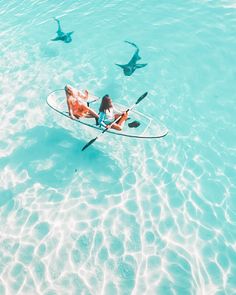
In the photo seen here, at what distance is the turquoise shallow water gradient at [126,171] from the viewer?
6805 millimetres

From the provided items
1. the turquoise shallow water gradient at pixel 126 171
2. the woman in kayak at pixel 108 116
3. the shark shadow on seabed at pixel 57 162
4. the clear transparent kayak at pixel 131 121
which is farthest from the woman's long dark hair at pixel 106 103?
the shark shadow on seabed at pixel 57 162

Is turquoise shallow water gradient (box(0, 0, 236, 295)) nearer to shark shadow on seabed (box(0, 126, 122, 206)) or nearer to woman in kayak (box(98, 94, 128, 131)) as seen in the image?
shark shadow on seabed (box(0, 126, 122, 206))

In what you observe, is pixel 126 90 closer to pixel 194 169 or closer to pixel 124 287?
pixel 194 169

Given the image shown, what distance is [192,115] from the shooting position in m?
9.99

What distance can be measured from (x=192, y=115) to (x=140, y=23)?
709 centimetres

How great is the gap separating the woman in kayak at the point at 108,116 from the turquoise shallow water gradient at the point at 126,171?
0.87 m

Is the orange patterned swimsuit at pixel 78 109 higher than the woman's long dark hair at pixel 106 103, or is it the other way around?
the woman's long dark hair at pixel 106 103

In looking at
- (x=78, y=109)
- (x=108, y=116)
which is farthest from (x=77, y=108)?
(x=108, y=116)

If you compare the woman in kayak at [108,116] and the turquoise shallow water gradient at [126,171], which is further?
the woman in kayak at [108,116]

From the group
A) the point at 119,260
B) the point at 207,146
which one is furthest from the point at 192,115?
the point at 119,260

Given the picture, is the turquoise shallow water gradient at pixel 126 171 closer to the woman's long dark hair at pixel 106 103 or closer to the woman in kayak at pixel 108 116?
the woman in kayak at pixel 108 116

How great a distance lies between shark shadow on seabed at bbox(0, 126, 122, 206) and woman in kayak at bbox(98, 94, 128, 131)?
106 centimetres

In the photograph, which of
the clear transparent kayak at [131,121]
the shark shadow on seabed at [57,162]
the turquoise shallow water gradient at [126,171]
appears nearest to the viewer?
the turquoise shallow water gradient at [126,171]

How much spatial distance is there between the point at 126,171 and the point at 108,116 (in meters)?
1.82
